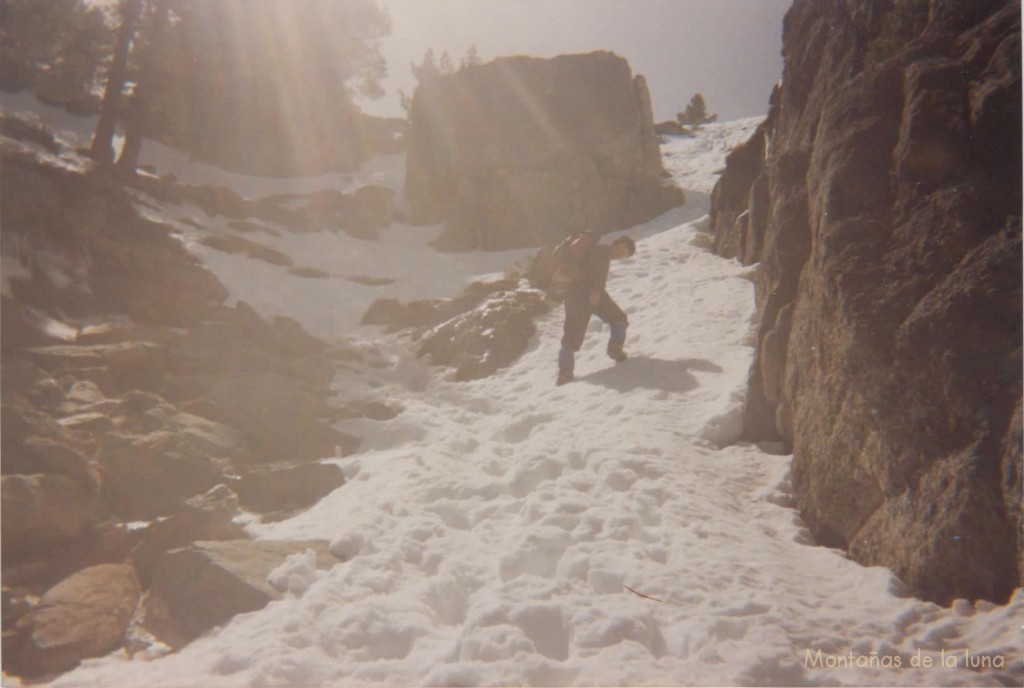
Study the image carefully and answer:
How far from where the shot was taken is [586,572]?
14.6 feet

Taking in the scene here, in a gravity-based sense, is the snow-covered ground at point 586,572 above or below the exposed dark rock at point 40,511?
below

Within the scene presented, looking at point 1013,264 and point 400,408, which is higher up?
point 1013,264

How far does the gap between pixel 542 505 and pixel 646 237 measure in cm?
1368

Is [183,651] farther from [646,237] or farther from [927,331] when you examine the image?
[646,237]

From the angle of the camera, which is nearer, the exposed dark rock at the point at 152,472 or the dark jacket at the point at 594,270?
the exposed dark rock at the point at 152,472

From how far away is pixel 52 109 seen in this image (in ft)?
68.4

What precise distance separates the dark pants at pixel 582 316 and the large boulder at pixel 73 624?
650 centimetres

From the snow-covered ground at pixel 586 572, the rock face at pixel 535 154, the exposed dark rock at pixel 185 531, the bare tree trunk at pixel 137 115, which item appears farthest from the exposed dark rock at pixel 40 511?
the rock face at pixel 535 154

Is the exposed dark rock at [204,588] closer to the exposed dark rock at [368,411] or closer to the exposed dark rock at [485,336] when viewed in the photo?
the exposed dark rock at [368,411]

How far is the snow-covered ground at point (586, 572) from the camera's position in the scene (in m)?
3.46

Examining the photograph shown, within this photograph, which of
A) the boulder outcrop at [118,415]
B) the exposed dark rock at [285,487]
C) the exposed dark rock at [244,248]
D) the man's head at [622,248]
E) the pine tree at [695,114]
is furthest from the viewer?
the pine tree at [695,114]

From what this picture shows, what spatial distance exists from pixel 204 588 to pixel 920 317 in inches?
216

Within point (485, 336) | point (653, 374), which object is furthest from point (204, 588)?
point (485, 336)

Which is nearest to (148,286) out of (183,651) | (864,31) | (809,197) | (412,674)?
(183,651)
